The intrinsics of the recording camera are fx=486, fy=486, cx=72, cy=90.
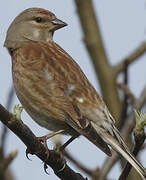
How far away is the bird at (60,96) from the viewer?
185 inches

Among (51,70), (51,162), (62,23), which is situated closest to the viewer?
(51,162)

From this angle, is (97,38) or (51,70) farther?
(97,38)

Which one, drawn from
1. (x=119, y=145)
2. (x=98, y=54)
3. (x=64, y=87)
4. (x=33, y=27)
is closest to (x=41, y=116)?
(x=64, y=87)

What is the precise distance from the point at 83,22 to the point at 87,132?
3.09 metres

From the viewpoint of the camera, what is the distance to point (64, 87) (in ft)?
16.8

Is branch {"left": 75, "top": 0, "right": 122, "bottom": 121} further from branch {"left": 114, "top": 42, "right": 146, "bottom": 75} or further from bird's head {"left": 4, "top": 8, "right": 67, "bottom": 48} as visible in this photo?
bird's head {"left": 4, "top": 8, "right": 67, "bottom": 48}

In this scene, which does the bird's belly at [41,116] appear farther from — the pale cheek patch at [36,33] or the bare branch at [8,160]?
the pale cheek patch at [36,33]

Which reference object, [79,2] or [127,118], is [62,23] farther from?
[127,118]

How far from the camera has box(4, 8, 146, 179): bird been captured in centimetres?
471

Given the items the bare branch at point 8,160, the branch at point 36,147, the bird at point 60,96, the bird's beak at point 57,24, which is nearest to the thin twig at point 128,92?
the bird at point 60,96

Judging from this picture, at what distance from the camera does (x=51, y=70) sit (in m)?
5.29

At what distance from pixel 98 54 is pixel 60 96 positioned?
2159mm

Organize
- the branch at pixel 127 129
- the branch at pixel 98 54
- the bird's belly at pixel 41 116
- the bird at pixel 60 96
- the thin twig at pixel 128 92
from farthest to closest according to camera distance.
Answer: the branch at pixel 98 54 < the thin twig at pixel 128 92 < the bird's belly at pixel 41 116 < the branch at pixel 127 129 < the bird at pixel 60 96

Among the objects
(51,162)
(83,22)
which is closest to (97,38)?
(83,22)
